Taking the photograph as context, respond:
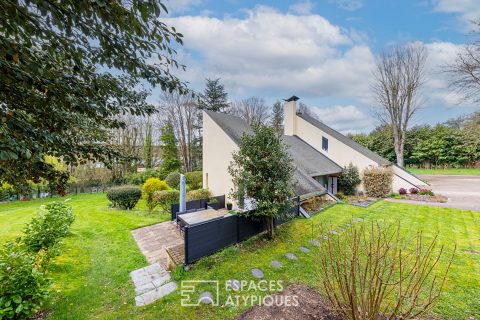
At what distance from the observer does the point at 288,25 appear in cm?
859

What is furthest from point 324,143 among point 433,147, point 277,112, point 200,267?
point 433,147

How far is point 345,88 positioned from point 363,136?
17699 millimetres

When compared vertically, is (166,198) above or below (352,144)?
below

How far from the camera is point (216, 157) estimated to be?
12.8 metres

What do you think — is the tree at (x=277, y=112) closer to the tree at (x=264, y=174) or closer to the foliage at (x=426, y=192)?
the foliage at (x=426, y=192)

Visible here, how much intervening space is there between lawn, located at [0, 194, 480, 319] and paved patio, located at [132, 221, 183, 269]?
0.99 ft

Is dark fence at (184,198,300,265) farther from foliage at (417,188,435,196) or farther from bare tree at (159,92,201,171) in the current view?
bare tree at (159,92,201,171)

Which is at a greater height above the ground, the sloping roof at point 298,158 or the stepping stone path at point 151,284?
the sloping roof at point 298,158

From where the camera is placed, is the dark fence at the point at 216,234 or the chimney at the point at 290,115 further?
the chimney at the point at 290,115

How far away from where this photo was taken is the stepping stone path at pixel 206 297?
15.3ft
